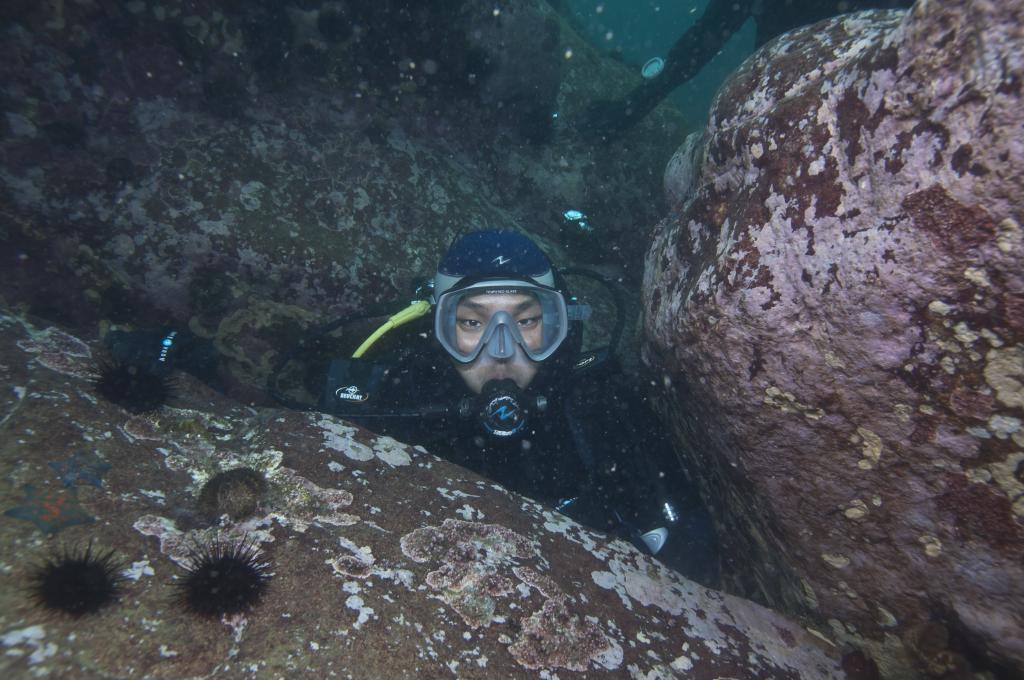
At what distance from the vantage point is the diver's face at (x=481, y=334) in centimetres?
450

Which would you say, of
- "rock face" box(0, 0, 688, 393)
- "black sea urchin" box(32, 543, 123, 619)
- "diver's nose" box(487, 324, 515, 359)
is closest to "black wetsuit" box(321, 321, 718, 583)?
"diver's nose" box(487, 324, 515, 359)

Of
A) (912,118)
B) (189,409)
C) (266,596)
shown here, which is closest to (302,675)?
(266,596)

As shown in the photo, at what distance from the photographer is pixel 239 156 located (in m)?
5.64

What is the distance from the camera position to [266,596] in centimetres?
197

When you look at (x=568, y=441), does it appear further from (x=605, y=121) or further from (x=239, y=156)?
(x=605, y=121)

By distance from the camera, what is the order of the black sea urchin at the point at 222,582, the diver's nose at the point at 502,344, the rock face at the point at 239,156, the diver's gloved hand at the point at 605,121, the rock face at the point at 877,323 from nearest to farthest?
the rock face at the point at 877,323
the black sea urchin at the point at 222,582
the diver's nose at the point at 502,344
the rock face at the point at 239,156
the diver's gloved hand at the point at 605,121

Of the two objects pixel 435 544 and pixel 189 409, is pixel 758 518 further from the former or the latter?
pixel 189 409

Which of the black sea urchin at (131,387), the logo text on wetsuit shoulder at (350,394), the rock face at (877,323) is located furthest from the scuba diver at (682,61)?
the black sea urchin at (131,387)

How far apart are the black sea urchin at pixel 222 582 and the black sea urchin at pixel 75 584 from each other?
0.76ft

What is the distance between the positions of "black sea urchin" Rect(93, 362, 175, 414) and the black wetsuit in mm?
A: 1270

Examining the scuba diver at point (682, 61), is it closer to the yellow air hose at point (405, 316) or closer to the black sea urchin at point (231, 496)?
the yellow air hose at point (405, 316)

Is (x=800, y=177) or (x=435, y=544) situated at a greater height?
(x=800, y=177)

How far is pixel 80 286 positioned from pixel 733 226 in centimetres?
590

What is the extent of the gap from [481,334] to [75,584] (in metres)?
3.16
